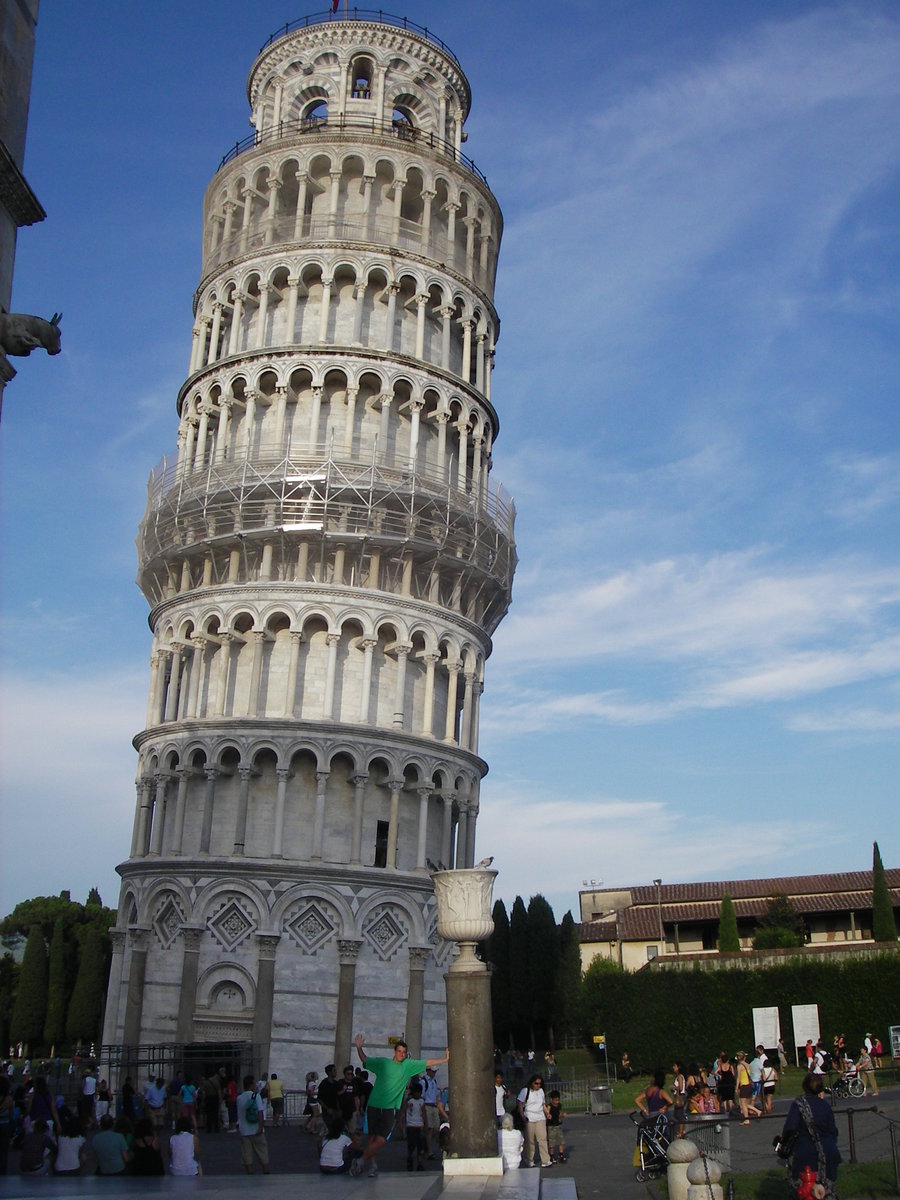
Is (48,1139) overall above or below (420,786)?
below

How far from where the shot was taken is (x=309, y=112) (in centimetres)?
4725

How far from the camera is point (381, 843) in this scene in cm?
3653

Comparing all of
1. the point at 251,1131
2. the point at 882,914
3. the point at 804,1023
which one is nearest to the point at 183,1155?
the point at 251,1131

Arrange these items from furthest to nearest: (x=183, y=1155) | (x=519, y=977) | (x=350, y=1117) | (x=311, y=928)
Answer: (x=519, y=977) < (x=311, y=928) < (x=350, y=1117) < (x=183, y=1155)

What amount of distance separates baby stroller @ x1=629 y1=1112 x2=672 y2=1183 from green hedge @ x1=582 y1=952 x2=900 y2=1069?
997 inches

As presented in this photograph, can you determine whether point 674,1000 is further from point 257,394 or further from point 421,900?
point 257,394

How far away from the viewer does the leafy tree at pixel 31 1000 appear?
6819 cm

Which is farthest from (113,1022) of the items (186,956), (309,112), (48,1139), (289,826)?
(309,112)

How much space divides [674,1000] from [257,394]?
2671cm

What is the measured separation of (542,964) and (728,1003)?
21314 mm

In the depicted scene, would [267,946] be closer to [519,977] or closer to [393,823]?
[393,823]

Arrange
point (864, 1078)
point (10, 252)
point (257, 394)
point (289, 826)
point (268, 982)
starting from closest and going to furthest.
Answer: point (10, 252), point (864, 1078), point (268, 982), point (289, 826), point (257, 394)

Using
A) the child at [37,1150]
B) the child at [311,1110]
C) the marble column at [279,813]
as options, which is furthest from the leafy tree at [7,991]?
the child at [37,1150]

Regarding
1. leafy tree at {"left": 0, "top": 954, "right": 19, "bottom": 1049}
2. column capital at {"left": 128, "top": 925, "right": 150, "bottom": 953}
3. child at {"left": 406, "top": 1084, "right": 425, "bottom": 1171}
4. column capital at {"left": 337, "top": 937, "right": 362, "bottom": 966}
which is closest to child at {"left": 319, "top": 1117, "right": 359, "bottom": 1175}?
child at {"left": 406, "top": 1084, "right": 425, "bottom": 1171}
